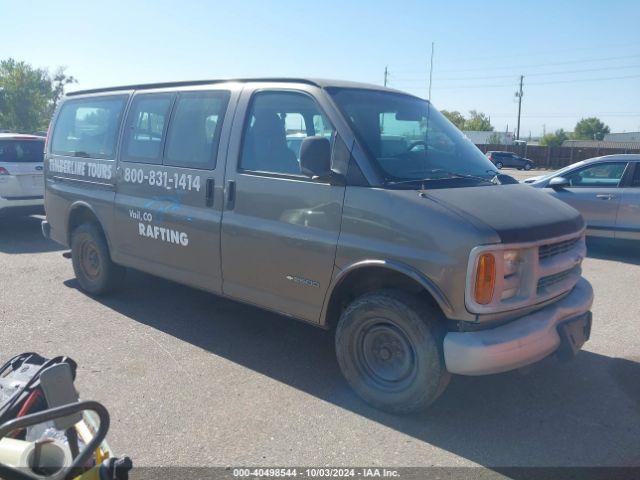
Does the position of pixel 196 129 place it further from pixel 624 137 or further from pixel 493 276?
pixel 624 137

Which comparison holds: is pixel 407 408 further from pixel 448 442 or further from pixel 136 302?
pixel 136 302

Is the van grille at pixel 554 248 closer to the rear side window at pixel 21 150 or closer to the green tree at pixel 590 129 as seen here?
the rear side window at pixel 21 150

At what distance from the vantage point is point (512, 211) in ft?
11.9

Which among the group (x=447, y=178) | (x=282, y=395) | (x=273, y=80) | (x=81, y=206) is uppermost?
(x=273, y=80)

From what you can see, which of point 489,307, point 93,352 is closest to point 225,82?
point 93,352

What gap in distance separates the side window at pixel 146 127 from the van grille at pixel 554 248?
10.8ft

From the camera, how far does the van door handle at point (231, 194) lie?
14.5ft

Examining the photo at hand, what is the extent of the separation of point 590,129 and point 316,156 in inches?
4235

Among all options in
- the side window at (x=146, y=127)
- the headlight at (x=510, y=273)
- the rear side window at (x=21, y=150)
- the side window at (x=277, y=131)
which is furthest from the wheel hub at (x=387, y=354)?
the rear side window at (x=21, y=150)

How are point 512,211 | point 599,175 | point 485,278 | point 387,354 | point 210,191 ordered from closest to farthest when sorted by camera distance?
1. point 485,278
2. point 512,211
3. point 387,354
4. point 210,191
5. point 599,175

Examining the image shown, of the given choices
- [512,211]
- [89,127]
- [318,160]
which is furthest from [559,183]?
[89,127]

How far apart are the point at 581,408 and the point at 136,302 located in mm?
4312

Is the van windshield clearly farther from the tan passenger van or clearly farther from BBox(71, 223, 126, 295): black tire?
BBox(71, 223, 126, 295): black tire

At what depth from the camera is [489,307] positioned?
3.29 metres
